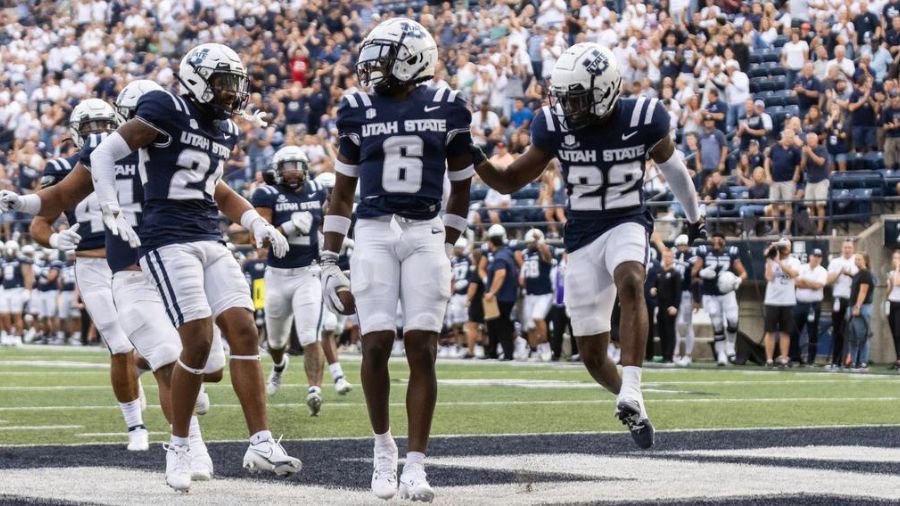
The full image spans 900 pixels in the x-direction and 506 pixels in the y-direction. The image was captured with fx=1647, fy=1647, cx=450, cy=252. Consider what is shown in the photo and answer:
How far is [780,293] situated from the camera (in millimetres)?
18891

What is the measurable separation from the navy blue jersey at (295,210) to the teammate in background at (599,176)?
4529 mm

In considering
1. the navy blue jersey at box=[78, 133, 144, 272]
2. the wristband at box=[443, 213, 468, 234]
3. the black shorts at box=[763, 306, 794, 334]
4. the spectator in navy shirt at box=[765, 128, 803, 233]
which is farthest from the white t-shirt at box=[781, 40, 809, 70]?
the wristband at box=[443, 213, 468, 234]

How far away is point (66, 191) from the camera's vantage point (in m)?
8.01

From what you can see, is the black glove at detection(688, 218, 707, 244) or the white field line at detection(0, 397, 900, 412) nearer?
the black glove at detection(688, 218, 707, 244)

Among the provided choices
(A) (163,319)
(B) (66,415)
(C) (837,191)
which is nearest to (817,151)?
(C) (837,191)

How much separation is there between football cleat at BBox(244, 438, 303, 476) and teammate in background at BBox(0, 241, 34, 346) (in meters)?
21.1

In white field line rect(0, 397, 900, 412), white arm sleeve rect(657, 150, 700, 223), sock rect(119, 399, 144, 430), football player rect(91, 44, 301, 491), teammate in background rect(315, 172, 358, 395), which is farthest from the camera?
teammate in background rect(315, 172, 358, 395)

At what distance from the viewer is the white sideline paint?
641 cm

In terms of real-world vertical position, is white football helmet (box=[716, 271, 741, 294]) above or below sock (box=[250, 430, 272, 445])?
below

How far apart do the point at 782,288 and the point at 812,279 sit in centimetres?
35

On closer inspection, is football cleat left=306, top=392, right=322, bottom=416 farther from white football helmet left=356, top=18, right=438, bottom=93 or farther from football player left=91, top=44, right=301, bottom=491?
white football helmet left=356, top=18, right=438, bottom=93

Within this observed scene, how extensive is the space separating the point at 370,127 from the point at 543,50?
17.0 meters

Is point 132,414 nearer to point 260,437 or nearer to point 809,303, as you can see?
point 260,437

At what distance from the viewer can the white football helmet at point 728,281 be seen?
1911 cm
